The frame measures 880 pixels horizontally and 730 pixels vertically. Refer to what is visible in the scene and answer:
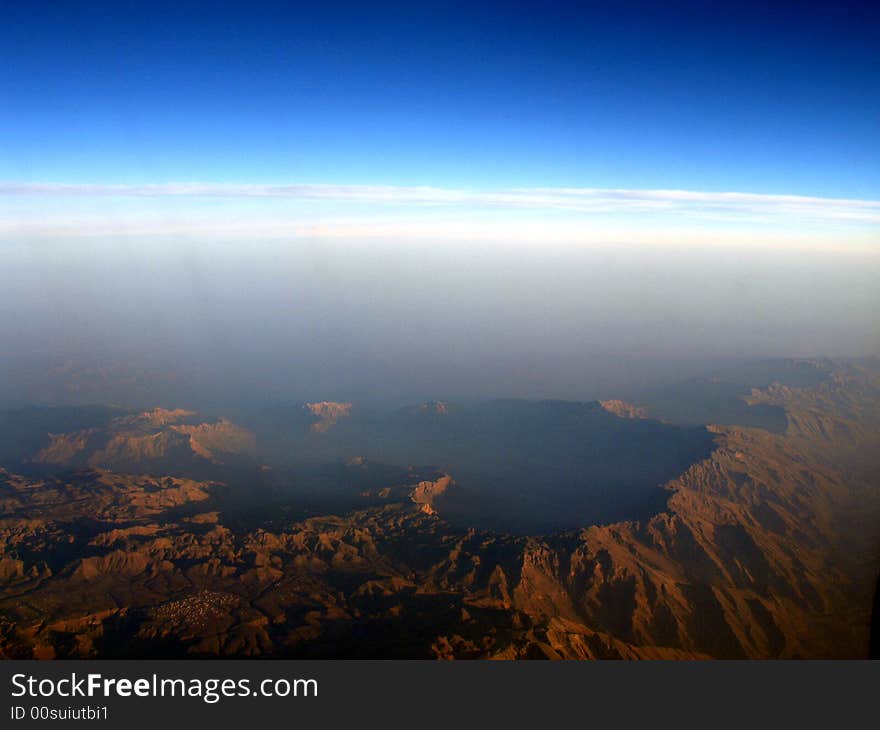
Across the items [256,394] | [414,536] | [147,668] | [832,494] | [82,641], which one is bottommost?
[256,394]

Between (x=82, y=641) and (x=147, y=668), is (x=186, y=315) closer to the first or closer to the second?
(x=82, y=641)

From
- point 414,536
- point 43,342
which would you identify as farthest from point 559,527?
point 43,342

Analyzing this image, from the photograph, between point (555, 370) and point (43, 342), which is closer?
point (555, 370)

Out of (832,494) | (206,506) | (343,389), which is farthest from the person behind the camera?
(343,389)

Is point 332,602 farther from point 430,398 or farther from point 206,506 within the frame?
point 430,398

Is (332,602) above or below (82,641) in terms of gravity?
below

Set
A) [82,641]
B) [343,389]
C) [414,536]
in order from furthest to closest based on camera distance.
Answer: [343,389]
[414,536]
[82,641]
